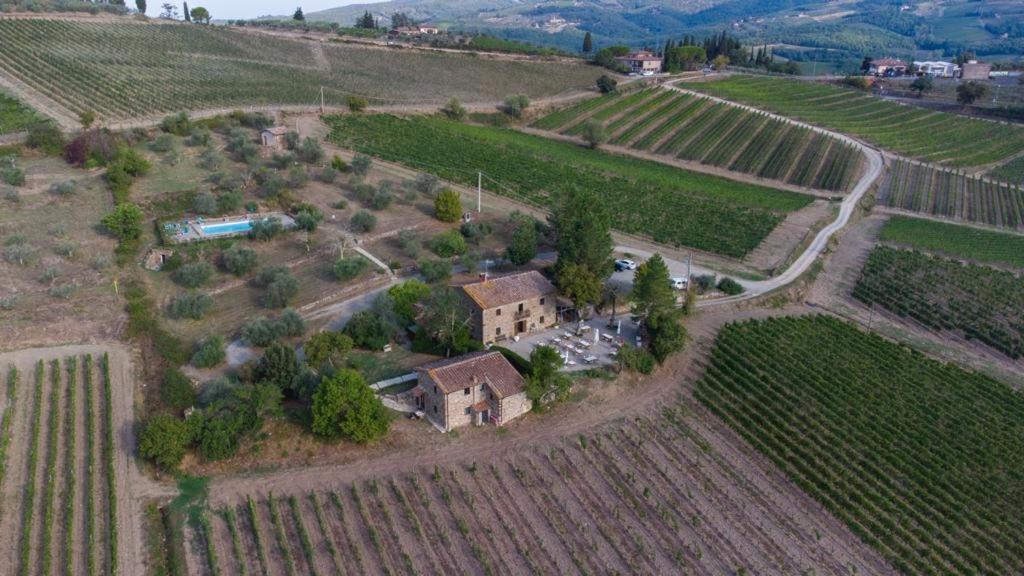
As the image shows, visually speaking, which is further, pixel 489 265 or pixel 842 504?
pixel 489 265

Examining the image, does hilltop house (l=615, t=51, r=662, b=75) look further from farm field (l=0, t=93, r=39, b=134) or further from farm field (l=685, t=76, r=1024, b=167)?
farm field (l=0, t=93, r=39, b=134)

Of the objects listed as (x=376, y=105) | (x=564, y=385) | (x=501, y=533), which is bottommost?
(x=501, y=533)

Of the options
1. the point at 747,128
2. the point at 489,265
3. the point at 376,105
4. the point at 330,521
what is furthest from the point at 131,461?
the point at 747,128

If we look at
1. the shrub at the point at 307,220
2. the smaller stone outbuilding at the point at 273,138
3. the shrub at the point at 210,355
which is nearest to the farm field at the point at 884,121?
the smaller stone outbuilding at the point at 273,138

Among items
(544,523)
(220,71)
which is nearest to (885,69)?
(220,71)

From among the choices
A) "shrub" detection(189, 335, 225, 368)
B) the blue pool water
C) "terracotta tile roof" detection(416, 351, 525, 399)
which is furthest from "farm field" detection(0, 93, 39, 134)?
"terracotta tile roof" detection(416, 351, 525, 399)

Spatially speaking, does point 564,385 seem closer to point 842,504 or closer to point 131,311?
point 842,504
